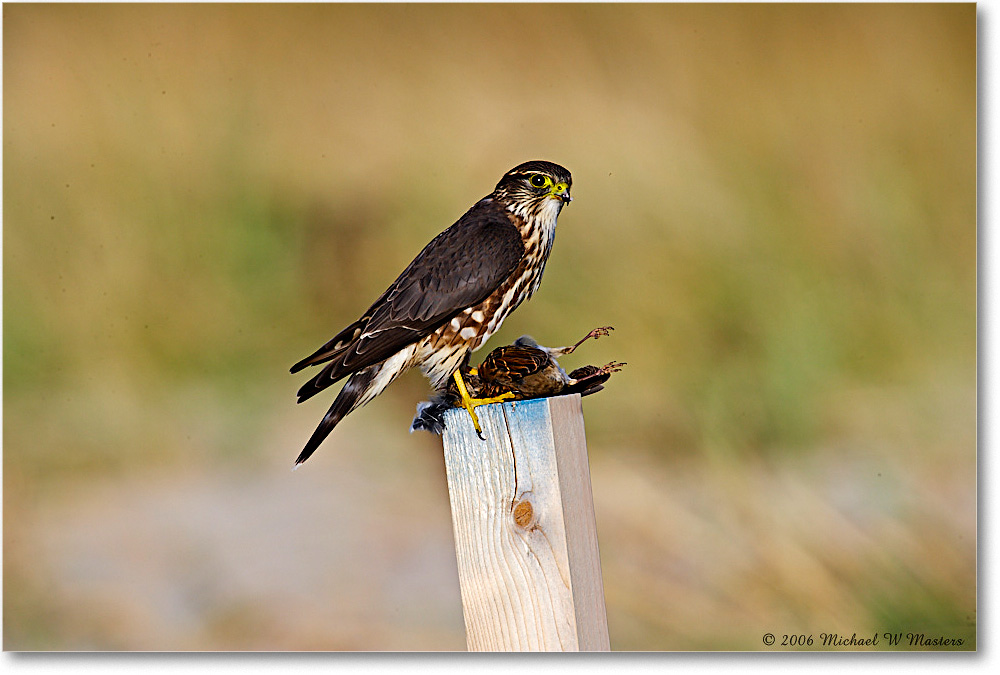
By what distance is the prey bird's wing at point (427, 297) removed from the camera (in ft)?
6.07

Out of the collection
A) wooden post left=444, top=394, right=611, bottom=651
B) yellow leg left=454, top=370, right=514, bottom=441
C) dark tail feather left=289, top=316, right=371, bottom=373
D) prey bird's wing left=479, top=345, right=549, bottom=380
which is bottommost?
wooden post left=444, top=394, right=611, bottom=651

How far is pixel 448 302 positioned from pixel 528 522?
1.99 ft

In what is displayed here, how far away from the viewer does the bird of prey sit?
5.28 feet

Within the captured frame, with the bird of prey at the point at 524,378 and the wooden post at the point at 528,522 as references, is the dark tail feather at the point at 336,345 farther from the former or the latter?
the wooden post at the point at 528,522

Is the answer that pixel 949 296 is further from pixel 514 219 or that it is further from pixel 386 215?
pixel 386 215

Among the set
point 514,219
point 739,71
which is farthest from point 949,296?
point 514,219

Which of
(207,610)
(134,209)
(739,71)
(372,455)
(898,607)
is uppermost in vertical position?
(739,71)

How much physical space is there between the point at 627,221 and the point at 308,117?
0.97 m

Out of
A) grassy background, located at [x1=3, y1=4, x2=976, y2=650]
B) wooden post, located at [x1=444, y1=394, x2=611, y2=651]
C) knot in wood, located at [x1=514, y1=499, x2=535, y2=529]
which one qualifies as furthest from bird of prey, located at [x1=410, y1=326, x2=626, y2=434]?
grassy background, located at [x1=3, y1=4, x2=976, y2=650]

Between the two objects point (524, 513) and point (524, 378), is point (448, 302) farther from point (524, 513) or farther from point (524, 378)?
point (524, 513)

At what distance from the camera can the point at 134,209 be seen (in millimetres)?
2453

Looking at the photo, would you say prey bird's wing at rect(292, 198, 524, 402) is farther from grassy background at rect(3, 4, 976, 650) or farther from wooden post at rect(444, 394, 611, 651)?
grassy background at rect(3, 4, 976, 650)

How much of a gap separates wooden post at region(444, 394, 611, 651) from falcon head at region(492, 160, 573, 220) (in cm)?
62

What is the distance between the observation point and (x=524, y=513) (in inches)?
56.4
